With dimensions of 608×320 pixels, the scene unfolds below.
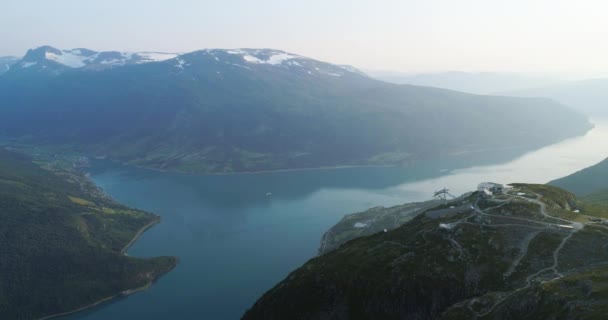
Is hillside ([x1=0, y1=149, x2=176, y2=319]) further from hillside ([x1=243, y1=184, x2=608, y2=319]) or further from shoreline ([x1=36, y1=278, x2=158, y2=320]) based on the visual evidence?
hillside ([x1=243, y1=184, x2=608, y2=319])

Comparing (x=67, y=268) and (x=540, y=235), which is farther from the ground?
(x=540, y=235)

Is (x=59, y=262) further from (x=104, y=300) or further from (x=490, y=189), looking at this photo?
(x=490, y=189)

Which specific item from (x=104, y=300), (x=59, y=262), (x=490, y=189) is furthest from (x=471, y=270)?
(x=59, y=262)

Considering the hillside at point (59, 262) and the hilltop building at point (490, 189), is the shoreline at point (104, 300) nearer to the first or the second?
the hillside at point (59, 262)

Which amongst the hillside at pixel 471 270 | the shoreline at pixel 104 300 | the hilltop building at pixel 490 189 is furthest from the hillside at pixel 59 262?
the hilltop building at pixel 490 189

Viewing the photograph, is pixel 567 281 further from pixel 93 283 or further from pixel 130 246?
pixel 130 246

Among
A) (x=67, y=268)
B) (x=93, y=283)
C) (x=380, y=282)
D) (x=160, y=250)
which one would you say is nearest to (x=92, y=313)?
(x=93, y=283)

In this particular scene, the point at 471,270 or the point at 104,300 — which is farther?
the point at 104,300
